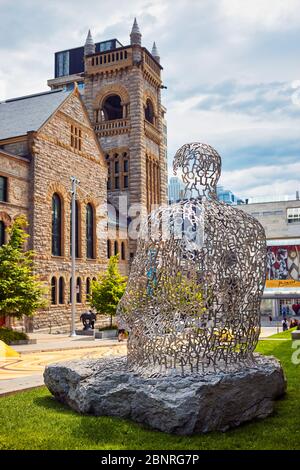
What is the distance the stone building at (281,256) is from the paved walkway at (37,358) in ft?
86.7

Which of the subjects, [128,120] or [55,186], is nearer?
[55,186]

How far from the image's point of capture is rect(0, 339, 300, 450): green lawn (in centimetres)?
709

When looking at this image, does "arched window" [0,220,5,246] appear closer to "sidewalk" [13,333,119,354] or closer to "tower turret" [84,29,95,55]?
"sidewalk" [13,333,119,354]

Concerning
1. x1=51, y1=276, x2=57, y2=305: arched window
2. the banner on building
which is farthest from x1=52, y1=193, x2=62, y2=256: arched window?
the banner on building

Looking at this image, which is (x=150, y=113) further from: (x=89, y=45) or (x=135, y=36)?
(x=89, y=45)

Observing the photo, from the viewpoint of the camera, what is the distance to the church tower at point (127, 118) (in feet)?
168

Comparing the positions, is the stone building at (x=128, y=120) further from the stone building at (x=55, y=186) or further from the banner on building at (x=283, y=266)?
the banner on building at (x=283, y=266)

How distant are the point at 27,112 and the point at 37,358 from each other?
22.2m

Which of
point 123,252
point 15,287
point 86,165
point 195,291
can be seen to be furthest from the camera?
point 123,252

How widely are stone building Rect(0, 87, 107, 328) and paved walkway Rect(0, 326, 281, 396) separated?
206 inches

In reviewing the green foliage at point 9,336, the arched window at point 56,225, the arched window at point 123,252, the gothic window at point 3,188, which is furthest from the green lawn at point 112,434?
the arched window at point 123,252

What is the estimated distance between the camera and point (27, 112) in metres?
35.7

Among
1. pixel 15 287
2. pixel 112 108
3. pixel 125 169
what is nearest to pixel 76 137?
pixel 15 287
